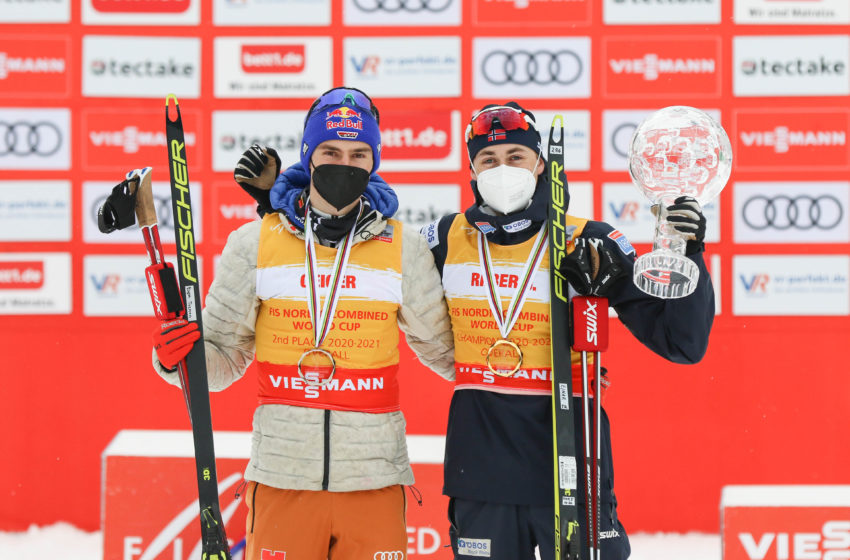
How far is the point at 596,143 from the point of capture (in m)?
4.51

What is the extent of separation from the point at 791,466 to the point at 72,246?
4.17 m

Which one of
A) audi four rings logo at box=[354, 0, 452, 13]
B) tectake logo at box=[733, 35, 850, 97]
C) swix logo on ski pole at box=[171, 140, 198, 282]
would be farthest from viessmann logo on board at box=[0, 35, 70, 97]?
tectake logo at box=[733, 35, 850, 97]

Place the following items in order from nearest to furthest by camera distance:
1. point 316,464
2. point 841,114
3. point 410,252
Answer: point 316,464
point 410,252
point 841,114

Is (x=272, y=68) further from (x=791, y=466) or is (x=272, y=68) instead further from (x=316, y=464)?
(x=791, y=466)

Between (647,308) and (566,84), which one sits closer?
(647,308)

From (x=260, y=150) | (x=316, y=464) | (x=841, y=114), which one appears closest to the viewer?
(x=316, y=464)

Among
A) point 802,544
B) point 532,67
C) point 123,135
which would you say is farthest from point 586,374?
point 123,135

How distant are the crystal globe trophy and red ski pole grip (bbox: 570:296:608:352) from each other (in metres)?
0.28

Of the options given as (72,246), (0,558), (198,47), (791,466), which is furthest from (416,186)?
(0,558)

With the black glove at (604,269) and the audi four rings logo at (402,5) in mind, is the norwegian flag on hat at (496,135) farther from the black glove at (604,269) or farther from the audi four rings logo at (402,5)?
the audi four rings logo at (402,5)

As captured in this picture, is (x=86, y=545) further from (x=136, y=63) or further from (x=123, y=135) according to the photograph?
(x=136, y=63)

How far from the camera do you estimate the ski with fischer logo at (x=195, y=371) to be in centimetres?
232

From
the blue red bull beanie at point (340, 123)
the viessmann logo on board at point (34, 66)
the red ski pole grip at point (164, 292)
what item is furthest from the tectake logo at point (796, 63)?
the viessmann logo on board at point (34, 66)

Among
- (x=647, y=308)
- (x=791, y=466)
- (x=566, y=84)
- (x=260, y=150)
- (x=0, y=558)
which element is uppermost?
(x=566, y=84)
